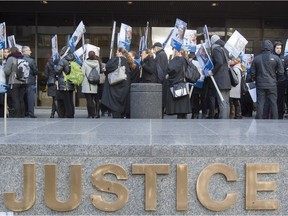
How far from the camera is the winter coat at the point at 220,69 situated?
930 centimetres

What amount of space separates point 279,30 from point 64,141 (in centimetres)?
1518

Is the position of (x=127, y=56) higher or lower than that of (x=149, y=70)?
higher

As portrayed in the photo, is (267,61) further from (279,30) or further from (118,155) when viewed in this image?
(279,30)

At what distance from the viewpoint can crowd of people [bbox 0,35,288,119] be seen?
9.46 m

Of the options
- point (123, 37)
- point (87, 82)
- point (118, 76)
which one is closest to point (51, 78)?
point (87, 82)

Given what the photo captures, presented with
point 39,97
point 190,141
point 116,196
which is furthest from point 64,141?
point 39,97

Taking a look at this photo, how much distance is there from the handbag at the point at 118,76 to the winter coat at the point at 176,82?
0.96 meters

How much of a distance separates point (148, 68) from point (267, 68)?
2549 millimetres

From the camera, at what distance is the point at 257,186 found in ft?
12.9

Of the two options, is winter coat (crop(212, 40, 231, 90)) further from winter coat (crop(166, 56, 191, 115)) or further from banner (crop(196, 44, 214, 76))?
winter coat (crop(166, 56, 191, 115))

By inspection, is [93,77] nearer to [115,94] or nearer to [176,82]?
[115,94]

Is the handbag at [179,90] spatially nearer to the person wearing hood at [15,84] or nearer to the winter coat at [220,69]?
the winter coat at [220,69]

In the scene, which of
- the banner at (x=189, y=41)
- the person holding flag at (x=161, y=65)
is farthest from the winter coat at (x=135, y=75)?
the banner at (x=189, y=41)

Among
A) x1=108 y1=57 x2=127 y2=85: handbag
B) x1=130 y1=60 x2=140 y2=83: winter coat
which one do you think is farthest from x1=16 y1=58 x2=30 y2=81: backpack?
x1=130 y1=60 x2=140 y2=83: winter coat
